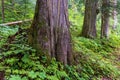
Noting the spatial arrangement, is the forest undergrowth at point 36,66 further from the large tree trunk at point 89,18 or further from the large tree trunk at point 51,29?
the large tree trunk at point 89,18

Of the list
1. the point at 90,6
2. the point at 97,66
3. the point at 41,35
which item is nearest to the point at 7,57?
the point at 41,35

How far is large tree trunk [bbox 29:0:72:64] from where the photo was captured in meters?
5.21

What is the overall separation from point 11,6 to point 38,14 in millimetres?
10488

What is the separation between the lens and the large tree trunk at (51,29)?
5.21 m

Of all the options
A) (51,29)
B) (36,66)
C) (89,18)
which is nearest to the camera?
(36,66)

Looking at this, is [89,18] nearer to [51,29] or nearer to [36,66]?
[51,29]

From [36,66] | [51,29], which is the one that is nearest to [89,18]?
[51,29]

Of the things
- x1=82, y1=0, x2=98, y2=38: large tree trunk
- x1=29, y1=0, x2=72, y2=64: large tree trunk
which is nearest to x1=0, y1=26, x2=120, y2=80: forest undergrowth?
x1=29, y1=0, x2=72, y2=64: large tree trunk

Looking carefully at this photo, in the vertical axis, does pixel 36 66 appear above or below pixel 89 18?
below

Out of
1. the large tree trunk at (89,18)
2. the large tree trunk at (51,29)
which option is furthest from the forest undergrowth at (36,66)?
the large tree trunk at (89,18)

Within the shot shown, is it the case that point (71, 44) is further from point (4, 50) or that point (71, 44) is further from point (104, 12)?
point (104, 12)

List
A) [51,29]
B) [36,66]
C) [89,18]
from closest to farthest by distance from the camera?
[36,66]
[51,29]
[89,18]

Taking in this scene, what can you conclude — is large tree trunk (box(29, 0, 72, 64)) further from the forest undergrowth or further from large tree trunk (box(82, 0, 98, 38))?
large tree trunk (box(82, 0, 98, 38))

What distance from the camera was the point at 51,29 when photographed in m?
5.27
